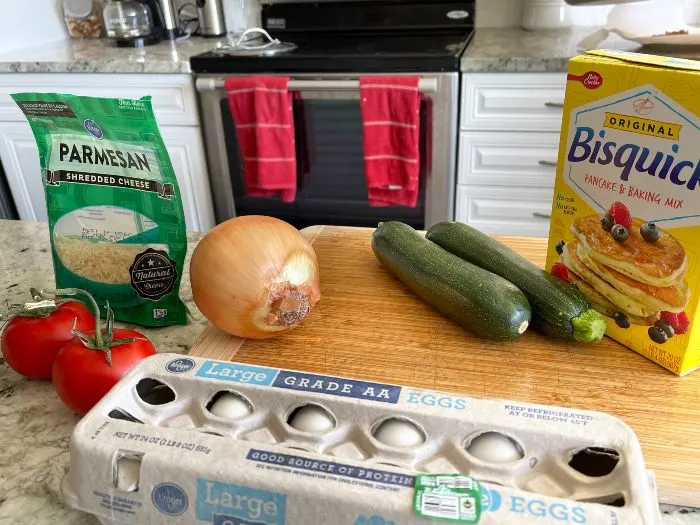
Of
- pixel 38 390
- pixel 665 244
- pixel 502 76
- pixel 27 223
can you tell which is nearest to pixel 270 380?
pixel 38 390

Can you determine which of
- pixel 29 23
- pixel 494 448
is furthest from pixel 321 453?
pixel 29 23

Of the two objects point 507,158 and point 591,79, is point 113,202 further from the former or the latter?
point 507,158

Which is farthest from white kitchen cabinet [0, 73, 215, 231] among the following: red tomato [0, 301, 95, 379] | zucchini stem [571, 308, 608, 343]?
zucchini stem [571, 308, 608, 343]

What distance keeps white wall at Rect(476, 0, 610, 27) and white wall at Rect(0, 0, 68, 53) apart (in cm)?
178

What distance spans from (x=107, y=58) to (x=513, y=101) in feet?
4.57

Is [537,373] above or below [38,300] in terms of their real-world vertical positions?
below

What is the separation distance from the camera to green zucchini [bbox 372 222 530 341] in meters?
0.75

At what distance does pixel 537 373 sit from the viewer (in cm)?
73

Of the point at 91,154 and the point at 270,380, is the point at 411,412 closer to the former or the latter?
the point at 270,380

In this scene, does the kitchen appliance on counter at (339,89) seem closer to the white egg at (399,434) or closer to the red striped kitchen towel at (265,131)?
the red striped kitchen towel at (265,131)

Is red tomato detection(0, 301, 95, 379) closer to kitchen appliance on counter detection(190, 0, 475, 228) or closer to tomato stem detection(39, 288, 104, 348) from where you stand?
tomato stem detection(39, 288, 104, 348)

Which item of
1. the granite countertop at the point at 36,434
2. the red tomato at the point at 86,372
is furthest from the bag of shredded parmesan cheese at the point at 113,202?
the red tomato at the point at 86,372

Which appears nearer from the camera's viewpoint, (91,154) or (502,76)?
(91,154)

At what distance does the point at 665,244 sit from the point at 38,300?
713 millimetres
